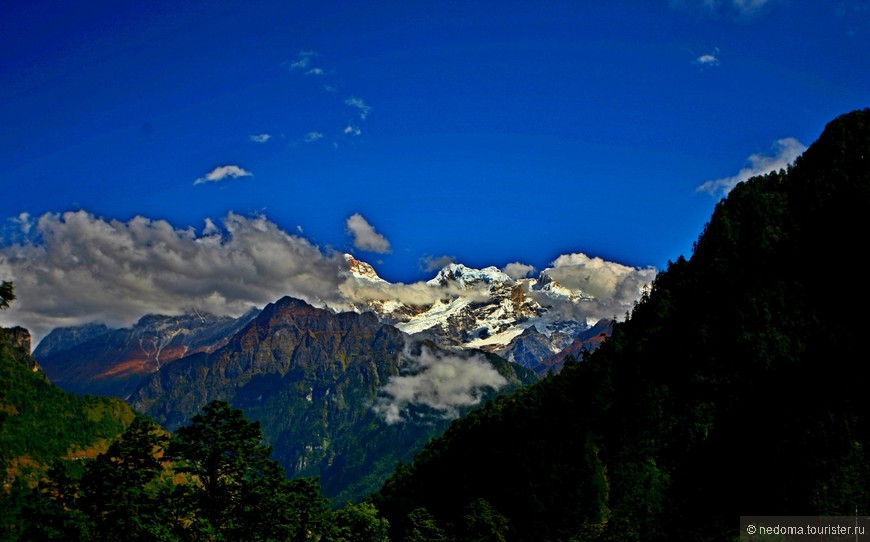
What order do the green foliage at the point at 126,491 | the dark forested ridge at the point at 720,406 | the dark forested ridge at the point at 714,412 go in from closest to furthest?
the green foliage at the point at 126,491 → the dark forested ridge at the point at 714,412 → the dark forested ridge at the point at 720,406

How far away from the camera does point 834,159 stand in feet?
603

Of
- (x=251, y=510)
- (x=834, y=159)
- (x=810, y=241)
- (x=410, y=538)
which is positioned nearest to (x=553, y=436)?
(x=410, y=538)

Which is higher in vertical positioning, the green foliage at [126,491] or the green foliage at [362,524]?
the green foliage at [126,491]

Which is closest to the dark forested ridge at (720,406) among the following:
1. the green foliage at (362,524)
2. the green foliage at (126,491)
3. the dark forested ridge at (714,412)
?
the dark forested ridge at (714,412)

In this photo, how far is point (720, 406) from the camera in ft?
522

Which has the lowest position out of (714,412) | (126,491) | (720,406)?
(126,491)

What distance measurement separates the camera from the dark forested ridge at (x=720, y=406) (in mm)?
139750

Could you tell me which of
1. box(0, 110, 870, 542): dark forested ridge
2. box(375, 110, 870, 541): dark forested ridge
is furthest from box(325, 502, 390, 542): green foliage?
box(375, 110, 870, 541): dark forested ridge

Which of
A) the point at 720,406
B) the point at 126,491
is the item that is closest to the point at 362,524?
the point at 126,491

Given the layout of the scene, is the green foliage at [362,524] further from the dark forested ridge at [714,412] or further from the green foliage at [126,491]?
the green foliage at [126,491]

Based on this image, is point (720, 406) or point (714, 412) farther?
point (720, 406)

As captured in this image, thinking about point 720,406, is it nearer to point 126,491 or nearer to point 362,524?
point 362,524

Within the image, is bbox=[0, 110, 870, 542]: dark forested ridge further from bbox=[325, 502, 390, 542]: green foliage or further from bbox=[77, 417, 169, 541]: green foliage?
bbox=[77, 417, 169, 541]: green foliage

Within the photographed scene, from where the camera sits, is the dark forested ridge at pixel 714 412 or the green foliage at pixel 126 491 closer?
the green foliage at pixel 126 491
